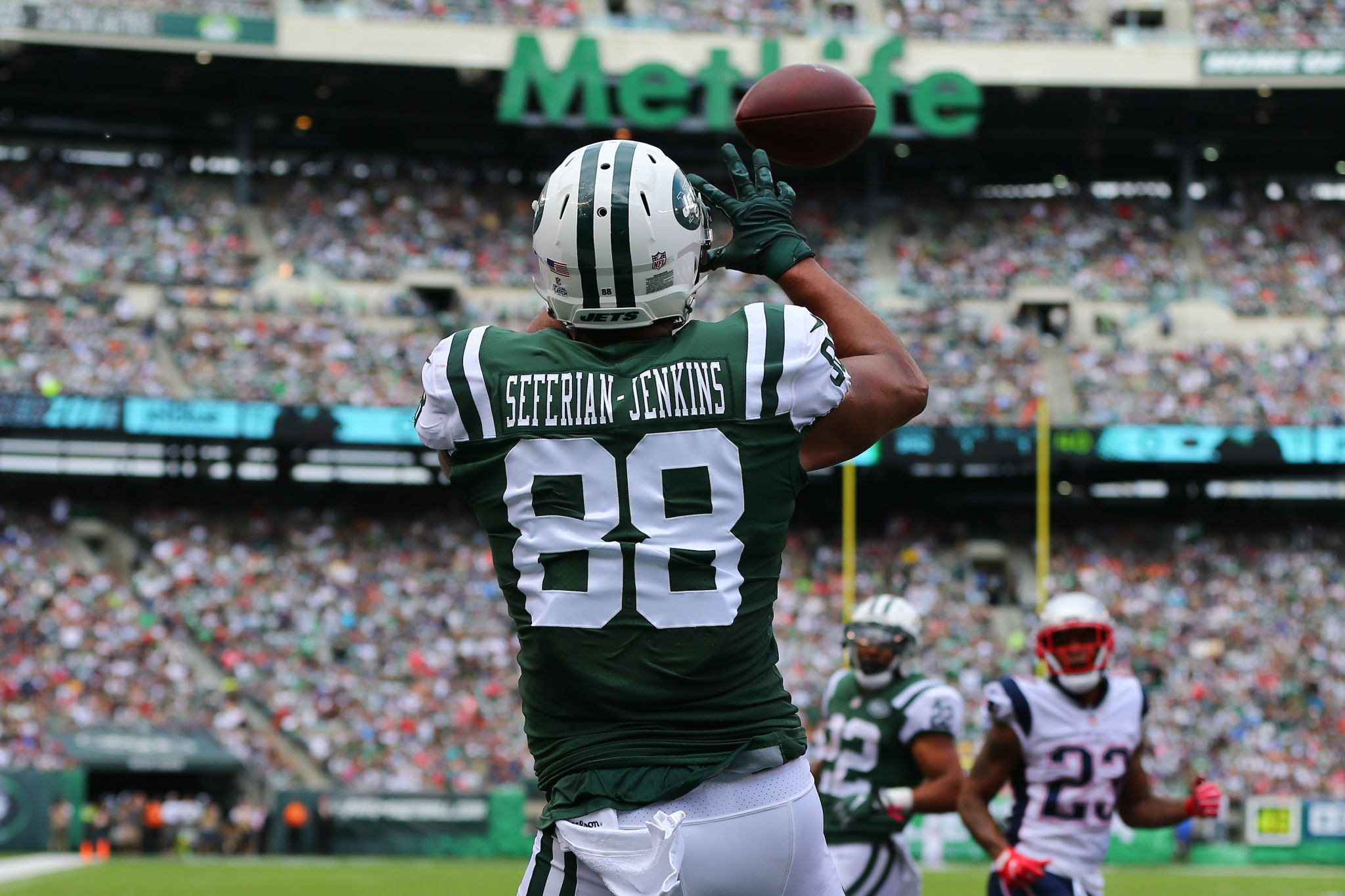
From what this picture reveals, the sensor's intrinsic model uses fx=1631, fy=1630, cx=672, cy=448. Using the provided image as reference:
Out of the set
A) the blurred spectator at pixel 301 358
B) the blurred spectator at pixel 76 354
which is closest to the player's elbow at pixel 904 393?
the blurred spectator at pixel 301 358

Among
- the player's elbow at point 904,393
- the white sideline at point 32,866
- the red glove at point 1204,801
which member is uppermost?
the player's elbow at point 904,393

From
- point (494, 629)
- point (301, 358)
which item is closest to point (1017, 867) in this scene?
point (494, 629)

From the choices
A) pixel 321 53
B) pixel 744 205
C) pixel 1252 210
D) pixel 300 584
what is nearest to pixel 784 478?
pixel 744 205

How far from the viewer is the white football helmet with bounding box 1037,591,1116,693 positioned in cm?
625

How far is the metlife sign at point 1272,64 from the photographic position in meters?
26.3

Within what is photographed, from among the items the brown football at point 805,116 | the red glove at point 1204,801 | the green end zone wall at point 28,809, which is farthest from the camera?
the green end zone wall at point 28,809

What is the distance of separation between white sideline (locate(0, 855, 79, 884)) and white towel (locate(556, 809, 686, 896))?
46.7 ft

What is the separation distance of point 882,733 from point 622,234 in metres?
4.67

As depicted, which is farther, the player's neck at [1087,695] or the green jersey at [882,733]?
the green jersey at [882,733]

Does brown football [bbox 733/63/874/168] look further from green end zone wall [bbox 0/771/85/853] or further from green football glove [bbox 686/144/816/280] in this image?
green end zone wall [bbox 0/771/85/853]

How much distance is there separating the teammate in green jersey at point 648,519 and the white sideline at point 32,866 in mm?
14228

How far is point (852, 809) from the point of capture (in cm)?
673

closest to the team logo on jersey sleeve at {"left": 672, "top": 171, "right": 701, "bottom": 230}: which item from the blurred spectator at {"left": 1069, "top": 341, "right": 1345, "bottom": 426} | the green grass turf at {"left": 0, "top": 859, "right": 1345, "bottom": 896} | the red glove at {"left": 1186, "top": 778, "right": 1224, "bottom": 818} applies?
the red glove at {"left": 1186, "top": 778, "right": 1224, "bottom": 818}

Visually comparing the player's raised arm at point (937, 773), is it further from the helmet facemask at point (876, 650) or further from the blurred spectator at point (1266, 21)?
the blurred spectator at point (1266, 21)
